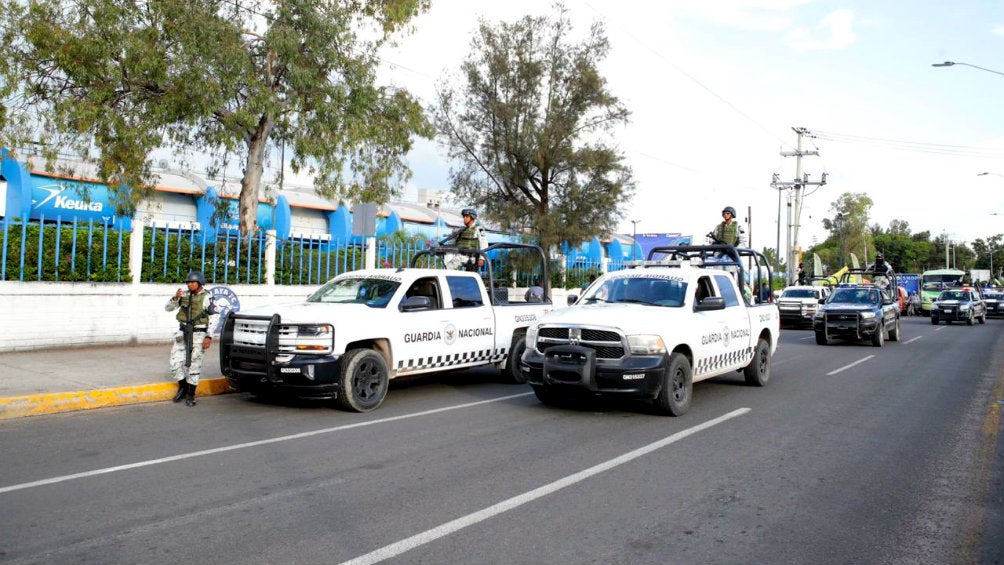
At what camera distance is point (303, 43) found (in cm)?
1506

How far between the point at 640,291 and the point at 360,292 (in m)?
3.84

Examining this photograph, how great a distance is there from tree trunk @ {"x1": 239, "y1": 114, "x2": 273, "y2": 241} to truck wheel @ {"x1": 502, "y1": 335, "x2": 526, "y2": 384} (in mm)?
7203

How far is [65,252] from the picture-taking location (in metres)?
13.2

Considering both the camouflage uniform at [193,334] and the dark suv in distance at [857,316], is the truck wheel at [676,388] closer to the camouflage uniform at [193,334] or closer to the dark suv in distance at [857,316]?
the camouflage uniform at [193,334]

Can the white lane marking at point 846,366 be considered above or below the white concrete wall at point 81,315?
below

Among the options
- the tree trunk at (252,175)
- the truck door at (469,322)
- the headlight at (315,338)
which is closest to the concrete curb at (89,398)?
the headlight at (315,338)

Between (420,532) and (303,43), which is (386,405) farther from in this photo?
(303,43)

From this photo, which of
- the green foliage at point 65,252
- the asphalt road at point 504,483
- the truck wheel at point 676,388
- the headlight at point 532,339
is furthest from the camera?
the green foliage at point 65,252

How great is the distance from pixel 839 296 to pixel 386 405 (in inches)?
667

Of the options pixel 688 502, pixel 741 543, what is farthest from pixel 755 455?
pixel 741 543

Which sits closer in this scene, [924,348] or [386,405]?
[386,405]

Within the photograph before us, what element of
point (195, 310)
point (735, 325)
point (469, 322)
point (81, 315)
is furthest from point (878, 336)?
point (81, 315)

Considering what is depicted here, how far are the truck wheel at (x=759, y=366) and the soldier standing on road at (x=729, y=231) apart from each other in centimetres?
226

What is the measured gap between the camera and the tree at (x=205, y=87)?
13.3 m
